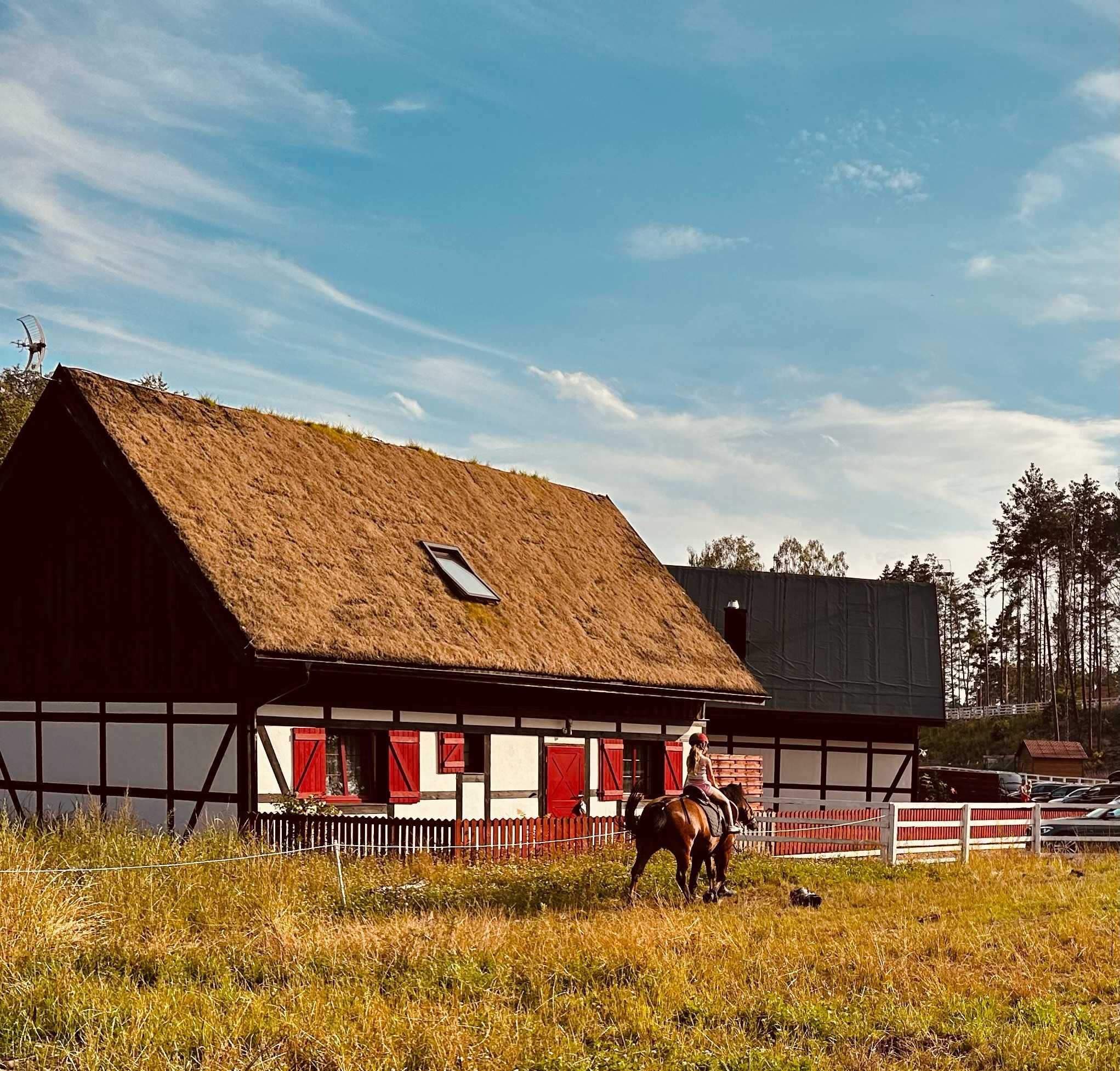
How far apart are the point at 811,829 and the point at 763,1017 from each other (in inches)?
579

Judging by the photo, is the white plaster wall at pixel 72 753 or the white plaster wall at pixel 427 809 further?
the white plaster wall at pixel 72 753

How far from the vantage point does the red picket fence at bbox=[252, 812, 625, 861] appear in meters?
17.3

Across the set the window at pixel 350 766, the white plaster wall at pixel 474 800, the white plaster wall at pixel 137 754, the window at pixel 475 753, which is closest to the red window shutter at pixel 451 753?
the white plaster wall at pixel 474 800

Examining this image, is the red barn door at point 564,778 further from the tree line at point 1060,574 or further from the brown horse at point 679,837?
the tree line at point 1060,574

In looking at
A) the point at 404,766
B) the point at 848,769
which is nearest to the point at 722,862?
the point at 404,766

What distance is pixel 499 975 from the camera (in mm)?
10898

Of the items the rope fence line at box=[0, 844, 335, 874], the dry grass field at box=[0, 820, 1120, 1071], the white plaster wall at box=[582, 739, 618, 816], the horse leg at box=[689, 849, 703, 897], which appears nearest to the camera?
the dry grass field at box=[0, 820, 1120, 1071]

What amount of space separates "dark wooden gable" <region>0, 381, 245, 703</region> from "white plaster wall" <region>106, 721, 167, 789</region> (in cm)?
49

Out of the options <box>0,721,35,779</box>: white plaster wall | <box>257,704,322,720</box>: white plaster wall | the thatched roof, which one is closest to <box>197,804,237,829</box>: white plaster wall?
<box>257,704,322,720</box>: white plaster wall

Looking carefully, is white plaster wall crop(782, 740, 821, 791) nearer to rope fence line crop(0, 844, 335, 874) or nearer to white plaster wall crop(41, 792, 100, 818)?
white plaster wall crop(41, 792, 100, 818)

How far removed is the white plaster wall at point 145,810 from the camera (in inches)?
763

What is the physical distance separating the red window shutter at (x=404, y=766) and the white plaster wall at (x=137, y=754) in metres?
3.37

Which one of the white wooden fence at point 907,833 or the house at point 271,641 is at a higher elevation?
the house at point 271,641

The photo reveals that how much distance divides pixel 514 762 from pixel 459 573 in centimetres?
356
